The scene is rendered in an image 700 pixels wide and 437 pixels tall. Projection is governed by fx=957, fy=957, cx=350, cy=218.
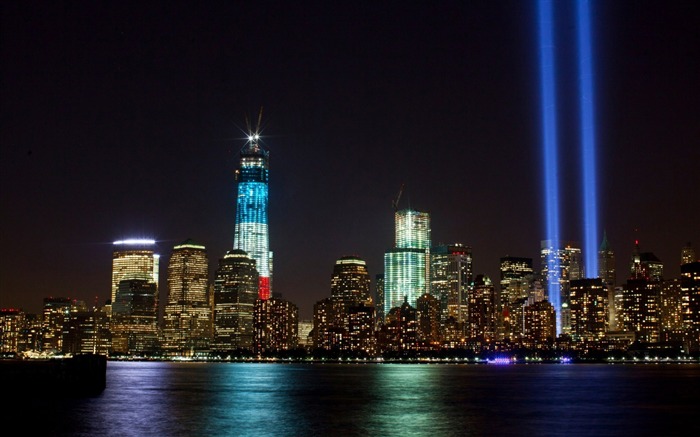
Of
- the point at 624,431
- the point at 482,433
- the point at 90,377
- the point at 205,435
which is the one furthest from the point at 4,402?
the point at 624,431

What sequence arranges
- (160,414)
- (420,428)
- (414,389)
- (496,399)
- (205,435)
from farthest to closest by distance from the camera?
(414,389) < (496,399) < (160,414) < (420,428) < (205,435)

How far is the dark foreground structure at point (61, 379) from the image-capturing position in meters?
117

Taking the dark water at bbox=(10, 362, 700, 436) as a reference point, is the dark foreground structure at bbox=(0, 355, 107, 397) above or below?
above

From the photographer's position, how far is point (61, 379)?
120688 millimetres

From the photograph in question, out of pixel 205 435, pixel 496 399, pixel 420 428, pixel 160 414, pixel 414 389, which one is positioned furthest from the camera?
pixel 414 389

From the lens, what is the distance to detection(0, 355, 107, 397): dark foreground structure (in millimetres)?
116625

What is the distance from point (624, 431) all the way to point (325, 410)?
109 ft

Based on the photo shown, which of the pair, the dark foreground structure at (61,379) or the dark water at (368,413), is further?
the dark foreground structure at (61,379)

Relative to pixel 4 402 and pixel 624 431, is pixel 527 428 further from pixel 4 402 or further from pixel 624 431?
pixel 4 402

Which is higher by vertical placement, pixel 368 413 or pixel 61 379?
pixel 61 379

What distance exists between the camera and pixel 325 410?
327 feet

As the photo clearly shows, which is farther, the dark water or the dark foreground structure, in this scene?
the dark foreground structure

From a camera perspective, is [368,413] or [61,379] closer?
[368,413]

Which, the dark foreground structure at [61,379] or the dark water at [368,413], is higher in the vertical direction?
the dark foreground structure at [61,379]
